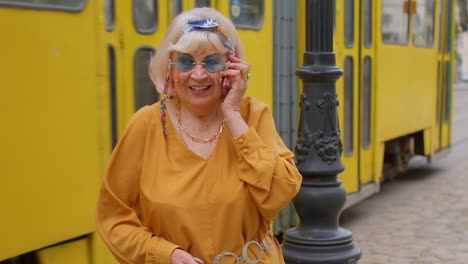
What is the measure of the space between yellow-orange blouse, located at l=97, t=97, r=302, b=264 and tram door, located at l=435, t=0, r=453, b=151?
8.39 metres

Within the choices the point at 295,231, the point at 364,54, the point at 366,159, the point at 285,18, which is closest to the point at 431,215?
the point at 366,159

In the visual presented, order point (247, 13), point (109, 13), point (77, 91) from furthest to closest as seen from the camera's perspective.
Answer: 1. point (247, 13)
2. point (109, 13)
3. point (77, 91)

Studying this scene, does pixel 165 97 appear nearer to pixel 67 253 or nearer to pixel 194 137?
pixel 194 137

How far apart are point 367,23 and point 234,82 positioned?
5563 mm

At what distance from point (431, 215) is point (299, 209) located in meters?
4.10

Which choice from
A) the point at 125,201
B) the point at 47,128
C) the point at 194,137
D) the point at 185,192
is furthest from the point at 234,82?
the point at 47,128

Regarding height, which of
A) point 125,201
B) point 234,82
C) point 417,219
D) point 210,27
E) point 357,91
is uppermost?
point 210,27

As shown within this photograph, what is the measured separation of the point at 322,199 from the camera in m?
4.64

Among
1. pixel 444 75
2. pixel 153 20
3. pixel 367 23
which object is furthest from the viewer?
pixel 444 75

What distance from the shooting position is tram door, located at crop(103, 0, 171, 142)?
4.23m

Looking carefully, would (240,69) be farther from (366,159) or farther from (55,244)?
(366,159)

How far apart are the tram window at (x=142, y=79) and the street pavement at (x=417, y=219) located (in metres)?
2.84

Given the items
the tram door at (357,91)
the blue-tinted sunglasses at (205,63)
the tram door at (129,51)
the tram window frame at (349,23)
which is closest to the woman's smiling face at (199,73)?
the blue-tinted sunglasses at (205,63)

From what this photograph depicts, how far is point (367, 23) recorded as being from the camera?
7.97m
